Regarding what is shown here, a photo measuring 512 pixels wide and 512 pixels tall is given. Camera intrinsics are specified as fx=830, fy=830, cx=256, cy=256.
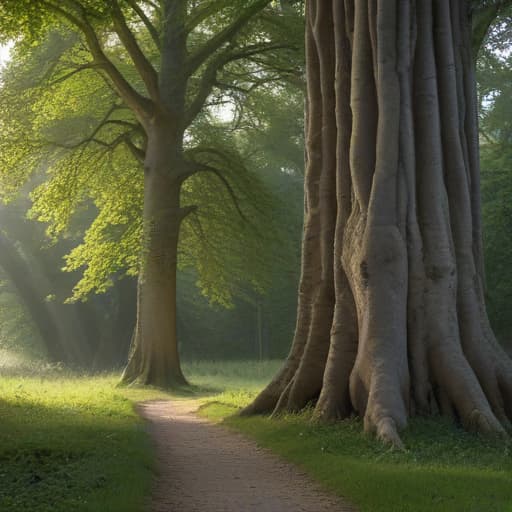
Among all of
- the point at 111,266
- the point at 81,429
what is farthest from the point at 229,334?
the point at 81,429

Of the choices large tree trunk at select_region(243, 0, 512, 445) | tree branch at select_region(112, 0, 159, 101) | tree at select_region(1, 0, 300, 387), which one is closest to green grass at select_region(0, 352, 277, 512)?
large tree trunk at select_region(243, 0, 512, 445)

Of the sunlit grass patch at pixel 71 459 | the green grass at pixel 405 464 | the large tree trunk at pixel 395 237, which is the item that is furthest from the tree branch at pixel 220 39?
the green grass at pixel 405 464

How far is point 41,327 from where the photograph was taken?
134ft

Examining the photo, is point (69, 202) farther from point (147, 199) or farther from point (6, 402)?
point (6, 402)

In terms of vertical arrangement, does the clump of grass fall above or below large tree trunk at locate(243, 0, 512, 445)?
below

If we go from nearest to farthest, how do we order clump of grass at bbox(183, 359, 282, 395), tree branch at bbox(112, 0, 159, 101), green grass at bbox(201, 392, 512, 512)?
green grass at bbox(201, 392, 512, 512)
tree branch at bbox(112, 0, 159, 101)
clump of grass at bbox(183, 359, 282, 395)

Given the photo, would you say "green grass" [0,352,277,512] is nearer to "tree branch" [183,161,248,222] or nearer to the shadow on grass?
the shadow on grass

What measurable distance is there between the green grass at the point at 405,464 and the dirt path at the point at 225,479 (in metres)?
0.22

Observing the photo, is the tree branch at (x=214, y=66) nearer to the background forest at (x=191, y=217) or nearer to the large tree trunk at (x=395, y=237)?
the background forest at (x=191, y=217)

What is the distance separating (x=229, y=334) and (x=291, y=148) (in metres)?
11.9

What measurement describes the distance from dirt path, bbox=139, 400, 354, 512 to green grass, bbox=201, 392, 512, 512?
220mm

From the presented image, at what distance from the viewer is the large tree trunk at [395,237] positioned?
10156mm

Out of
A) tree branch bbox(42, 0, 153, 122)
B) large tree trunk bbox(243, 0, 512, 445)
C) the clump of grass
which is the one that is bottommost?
the clump of grass

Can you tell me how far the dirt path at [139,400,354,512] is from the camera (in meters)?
6.87
